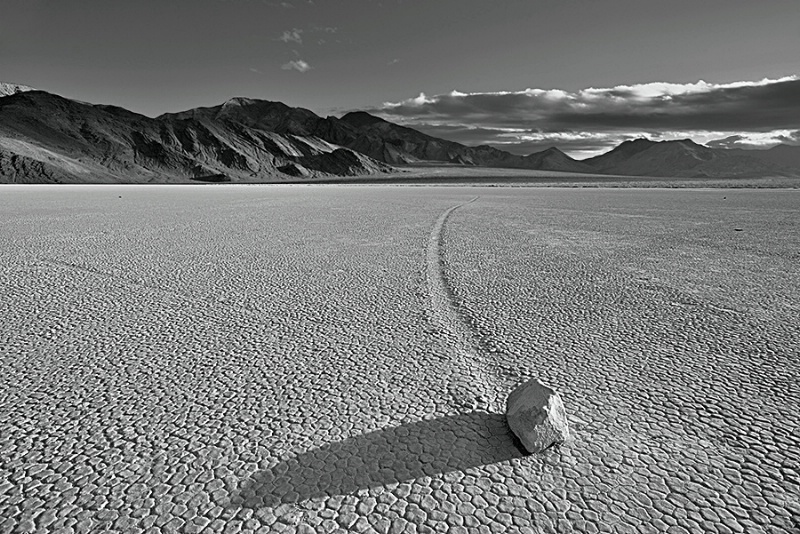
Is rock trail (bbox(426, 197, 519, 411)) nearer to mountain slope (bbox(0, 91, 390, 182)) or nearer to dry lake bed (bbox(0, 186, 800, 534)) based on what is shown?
dry lake bed (bbox(0, 186, 800, 534))

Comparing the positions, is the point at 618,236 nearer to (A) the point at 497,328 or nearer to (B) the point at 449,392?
(A) the point at 497,328

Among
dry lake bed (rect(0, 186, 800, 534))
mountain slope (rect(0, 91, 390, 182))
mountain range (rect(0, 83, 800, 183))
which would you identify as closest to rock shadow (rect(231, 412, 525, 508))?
dry lake bed (rect(0, 186, 800, 534))

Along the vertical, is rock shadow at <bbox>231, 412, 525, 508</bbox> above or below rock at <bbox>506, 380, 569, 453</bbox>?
below

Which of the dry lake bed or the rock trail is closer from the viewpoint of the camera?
the dry lake bed

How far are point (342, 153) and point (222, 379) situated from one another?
198m

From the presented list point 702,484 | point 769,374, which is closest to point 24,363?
point 702,484

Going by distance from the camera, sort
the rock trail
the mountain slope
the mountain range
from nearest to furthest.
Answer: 1. the rock trail
2. the mountain range
3. the mountain slope

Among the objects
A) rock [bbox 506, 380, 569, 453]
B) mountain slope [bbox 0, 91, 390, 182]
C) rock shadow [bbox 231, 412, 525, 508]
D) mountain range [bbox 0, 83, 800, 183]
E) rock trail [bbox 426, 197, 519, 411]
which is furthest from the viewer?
mountain slope [bbox 0, 91, 390, 182]

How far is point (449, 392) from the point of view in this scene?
3.09m

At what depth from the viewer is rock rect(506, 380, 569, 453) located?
2.46 metres

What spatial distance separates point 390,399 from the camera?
9.89 feet

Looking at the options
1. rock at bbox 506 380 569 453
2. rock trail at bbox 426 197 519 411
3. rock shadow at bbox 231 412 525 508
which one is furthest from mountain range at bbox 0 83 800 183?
rock at bbox 506 380 569 453

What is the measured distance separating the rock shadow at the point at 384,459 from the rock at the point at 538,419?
65mm

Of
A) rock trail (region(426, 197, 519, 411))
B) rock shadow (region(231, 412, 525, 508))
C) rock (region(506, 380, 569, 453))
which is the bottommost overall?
rock trail (region(426, 197, 519, 411))
